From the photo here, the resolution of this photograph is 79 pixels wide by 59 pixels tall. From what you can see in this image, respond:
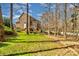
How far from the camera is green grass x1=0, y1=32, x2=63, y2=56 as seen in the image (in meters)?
2.63

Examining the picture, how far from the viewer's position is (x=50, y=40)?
270 cm

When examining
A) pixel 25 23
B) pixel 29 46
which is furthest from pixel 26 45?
pixel 25 23

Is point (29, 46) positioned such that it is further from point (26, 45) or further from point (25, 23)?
point (25, 23)

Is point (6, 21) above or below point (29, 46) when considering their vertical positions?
above

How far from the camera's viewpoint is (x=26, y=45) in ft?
8.72

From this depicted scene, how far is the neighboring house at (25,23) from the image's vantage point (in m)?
2.69

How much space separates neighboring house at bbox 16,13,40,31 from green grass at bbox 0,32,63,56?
2.6 inches

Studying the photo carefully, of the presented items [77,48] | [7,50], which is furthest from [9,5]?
[77,48]

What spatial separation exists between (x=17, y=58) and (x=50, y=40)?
1.30ft

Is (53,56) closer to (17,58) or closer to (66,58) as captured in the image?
(66,58)

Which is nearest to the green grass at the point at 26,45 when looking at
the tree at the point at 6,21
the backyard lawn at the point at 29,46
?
the backyard lawn at the point at 29,46

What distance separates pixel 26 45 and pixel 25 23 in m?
0.24

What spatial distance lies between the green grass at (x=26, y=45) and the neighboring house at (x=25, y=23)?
0.22 feet

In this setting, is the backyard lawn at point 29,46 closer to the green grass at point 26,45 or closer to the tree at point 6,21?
the green grass at point 26,45
